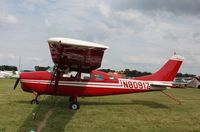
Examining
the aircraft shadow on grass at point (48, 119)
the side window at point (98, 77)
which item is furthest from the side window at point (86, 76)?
the aircraft shadow on grass at point (48, 119)

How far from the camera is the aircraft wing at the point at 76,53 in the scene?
907 cm

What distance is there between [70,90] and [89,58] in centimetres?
225

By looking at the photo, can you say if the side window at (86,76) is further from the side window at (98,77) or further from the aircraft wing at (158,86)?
the aircraft wing at (158,86)

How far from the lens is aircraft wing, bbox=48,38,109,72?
9.07m

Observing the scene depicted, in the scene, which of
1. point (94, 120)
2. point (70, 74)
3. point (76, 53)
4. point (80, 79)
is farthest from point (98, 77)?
point (94, 120)

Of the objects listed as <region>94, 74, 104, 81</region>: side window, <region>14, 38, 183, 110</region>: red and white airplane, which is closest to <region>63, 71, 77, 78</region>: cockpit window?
<region>14, 38, 183, 110</region>: red and white airplane

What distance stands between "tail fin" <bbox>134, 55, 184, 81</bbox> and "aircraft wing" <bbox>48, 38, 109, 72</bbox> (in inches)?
142

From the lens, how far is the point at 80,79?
12.7 m

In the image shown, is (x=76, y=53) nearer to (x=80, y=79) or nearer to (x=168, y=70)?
(x=80, y=79)

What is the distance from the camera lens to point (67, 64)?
11.6 metres

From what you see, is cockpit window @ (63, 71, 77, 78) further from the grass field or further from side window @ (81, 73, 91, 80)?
the grass field

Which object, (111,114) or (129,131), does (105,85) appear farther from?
(129,131)

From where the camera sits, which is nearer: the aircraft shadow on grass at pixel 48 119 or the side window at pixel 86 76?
the aircraft shadow on grass at pixel 48 119

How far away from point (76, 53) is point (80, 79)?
246 cm
